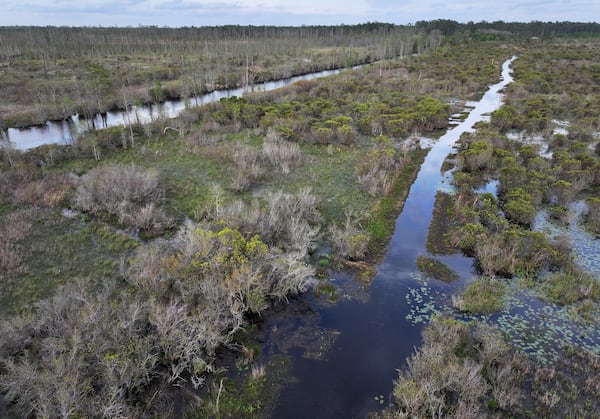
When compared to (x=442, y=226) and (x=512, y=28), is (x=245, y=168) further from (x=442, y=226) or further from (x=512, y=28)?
(x=512, y=28)

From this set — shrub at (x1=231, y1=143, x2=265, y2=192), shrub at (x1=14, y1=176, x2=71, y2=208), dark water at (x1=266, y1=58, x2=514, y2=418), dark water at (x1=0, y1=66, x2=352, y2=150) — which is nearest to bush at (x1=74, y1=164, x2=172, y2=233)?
shrub at (x1=14, y1=176, x2=71, y2=208)

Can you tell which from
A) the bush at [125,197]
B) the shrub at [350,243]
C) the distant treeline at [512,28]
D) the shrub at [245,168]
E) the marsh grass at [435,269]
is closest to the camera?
the marsh grass at [435,269]

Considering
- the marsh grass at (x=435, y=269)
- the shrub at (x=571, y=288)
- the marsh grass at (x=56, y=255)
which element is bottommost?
the marsh grass at (x=435, y=269)

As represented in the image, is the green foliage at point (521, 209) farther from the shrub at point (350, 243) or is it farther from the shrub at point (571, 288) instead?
the shrub at point (350, 243)

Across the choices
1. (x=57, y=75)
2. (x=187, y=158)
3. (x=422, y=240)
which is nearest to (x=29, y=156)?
(x=187, y=158)

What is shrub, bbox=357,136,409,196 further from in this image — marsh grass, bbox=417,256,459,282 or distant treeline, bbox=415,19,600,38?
distant treeline, bbox=415,19,600,38

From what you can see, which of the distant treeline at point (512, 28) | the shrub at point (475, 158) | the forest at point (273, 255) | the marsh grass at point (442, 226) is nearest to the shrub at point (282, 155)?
the forest at point (273, 255)

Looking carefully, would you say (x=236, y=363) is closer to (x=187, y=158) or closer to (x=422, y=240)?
(x=422, y=240)
